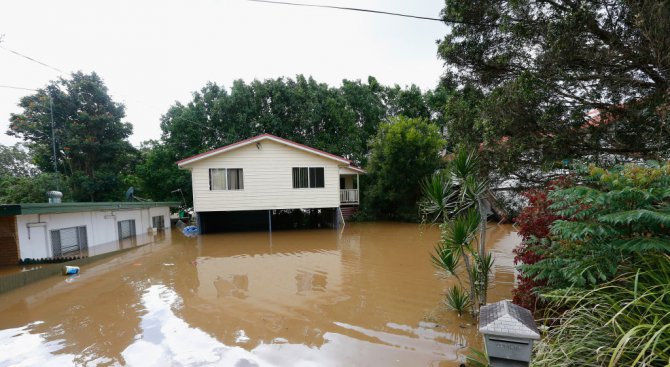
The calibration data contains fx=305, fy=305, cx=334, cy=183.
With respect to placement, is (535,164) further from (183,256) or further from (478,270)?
(183,256)

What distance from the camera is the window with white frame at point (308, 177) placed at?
15617 mm

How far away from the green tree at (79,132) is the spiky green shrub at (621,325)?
1085 inches

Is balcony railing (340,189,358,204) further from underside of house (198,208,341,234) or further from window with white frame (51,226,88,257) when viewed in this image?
window with white frame (51,226,88,257)

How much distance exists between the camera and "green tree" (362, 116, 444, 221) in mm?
18266

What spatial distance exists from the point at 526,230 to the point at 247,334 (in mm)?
4402

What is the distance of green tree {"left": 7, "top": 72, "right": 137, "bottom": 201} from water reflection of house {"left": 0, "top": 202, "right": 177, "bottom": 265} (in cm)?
817

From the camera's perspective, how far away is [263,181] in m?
15.2

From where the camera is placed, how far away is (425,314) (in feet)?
16.5

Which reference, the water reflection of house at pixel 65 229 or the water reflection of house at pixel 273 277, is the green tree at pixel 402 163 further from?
the water reflection of house at pixel 65 229

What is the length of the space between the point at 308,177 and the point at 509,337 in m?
14.0

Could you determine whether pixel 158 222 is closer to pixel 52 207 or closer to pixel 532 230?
pixel 52 207

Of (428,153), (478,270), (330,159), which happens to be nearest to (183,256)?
(330,159)

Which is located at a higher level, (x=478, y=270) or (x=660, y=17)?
(x=660, y=17)

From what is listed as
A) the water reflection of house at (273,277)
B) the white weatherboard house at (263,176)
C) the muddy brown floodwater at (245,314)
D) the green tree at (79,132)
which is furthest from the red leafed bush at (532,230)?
the green tree at (79,132)
